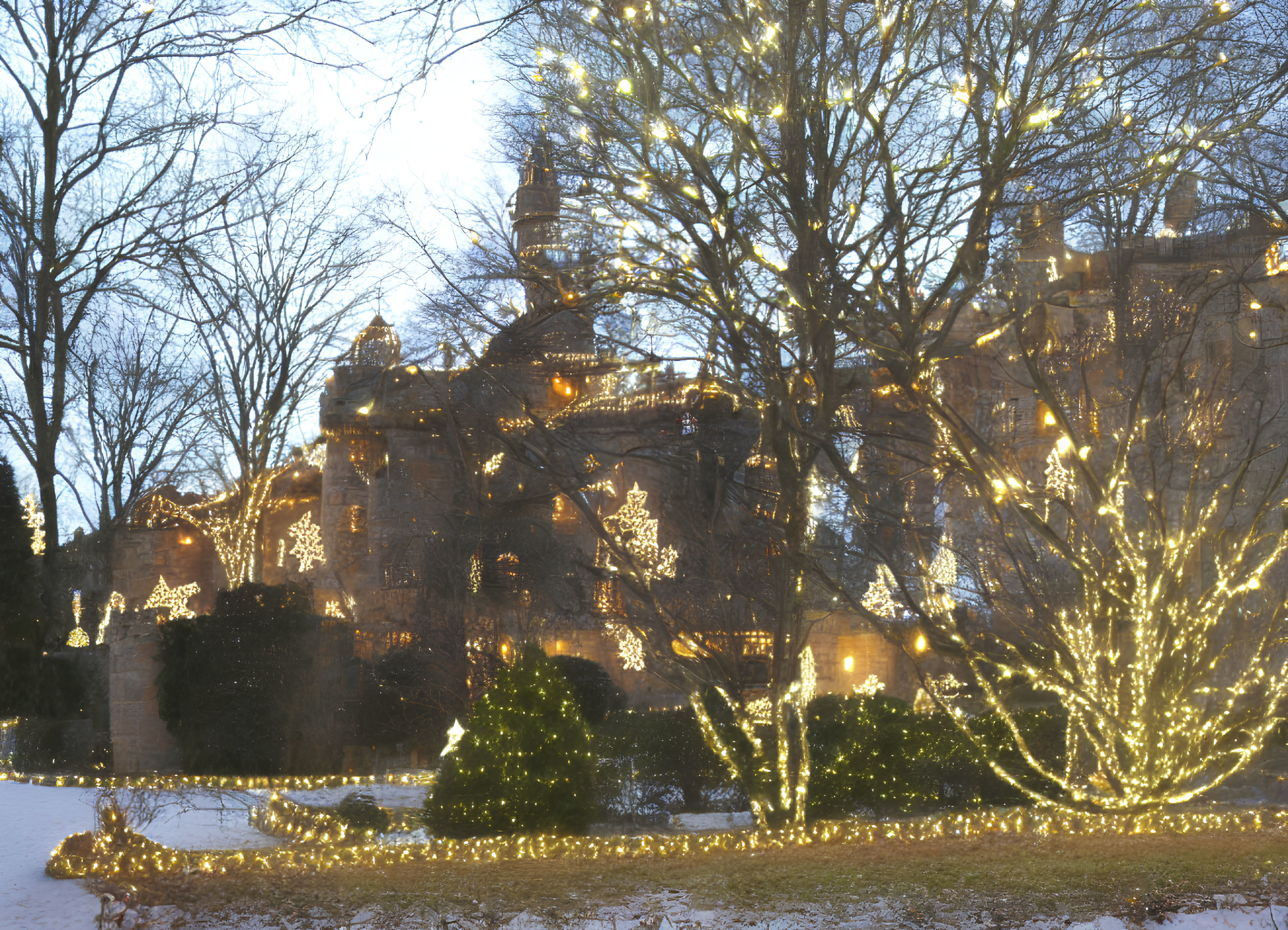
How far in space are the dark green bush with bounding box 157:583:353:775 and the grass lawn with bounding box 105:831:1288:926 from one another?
6.35 meters

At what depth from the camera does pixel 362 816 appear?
10.5 m

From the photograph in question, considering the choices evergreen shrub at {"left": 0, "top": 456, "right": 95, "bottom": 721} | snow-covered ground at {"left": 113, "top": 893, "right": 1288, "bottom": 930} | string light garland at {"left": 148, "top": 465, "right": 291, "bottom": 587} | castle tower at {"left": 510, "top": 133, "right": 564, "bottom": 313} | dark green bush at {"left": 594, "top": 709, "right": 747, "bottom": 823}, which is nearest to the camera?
snow-covered ground at {"left": 113, "top": 893, "right": 1288, "bottom": 930}

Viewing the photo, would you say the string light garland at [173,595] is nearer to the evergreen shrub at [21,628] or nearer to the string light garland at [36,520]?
the string light garland at [36,520]

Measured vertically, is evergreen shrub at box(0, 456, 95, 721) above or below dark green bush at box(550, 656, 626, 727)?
above

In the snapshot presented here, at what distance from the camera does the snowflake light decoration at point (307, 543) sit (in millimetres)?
31781

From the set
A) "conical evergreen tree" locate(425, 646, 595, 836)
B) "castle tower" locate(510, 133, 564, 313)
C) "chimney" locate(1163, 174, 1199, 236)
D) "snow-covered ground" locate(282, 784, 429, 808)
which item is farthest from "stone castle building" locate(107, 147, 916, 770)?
"chimney" locate(1163, 174, 1199, 236)

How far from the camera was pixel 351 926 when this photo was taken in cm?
603

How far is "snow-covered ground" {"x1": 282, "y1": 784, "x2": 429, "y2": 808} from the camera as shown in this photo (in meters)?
11.5

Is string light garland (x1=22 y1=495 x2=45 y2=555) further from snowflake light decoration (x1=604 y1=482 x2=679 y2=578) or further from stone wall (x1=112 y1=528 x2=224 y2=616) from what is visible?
snowflake light decoration (x1=604 y1=482 x2=679 y2=578)

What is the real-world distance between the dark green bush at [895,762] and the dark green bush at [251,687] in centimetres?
678

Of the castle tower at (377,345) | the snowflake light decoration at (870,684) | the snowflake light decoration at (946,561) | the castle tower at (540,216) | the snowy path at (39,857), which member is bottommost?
the snowflake light decoration at (870,684)

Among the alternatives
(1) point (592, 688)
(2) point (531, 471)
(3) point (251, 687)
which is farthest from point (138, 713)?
(2) point (531, 471)

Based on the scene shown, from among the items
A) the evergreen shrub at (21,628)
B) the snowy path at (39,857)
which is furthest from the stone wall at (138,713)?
the snowy path at (39,857)

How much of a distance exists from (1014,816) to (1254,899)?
10.4 ft
